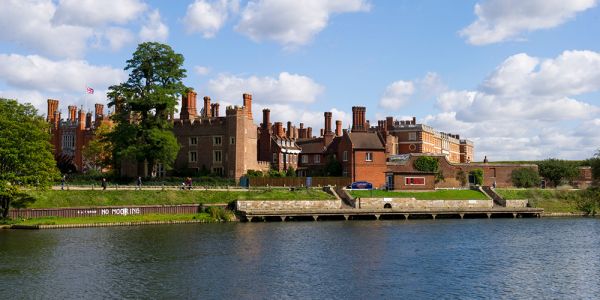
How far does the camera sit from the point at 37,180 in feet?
184

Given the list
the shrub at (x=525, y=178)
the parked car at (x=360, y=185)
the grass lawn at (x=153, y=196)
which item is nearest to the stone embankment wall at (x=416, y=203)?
the grass lawn at (x=153, y=196)

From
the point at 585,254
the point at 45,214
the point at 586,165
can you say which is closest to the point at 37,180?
the point at 45,214

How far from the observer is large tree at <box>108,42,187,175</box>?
241ft

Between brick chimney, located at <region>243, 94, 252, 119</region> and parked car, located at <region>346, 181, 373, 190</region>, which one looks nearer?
parked car, located at <region>346, 181, 373, 190</region>

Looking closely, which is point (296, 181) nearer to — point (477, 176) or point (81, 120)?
point (477, 176)

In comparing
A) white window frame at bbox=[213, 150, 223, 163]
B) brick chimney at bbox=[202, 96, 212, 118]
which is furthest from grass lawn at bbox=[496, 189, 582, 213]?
brick chimney at bbox=[202, 96, 212, 118]

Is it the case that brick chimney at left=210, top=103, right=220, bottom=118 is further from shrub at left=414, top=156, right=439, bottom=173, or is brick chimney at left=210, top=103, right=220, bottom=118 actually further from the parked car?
shrub at left=414, top=156, right=439, bottom=173

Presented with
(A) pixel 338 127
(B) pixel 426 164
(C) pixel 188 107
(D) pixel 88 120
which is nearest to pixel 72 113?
(D) pixel 88 120

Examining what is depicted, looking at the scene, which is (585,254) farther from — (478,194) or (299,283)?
(478,194)

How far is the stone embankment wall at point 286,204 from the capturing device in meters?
68.0

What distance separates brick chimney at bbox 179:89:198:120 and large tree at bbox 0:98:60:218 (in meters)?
35.7

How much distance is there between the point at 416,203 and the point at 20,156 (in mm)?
46158

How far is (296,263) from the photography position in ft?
128

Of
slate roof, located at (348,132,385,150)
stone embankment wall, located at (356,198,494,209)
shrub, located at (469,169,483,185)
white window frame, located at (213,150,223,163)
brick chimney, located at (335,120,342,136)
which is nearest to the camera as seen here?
stone embankment wall, located at (356,198,494,209)
